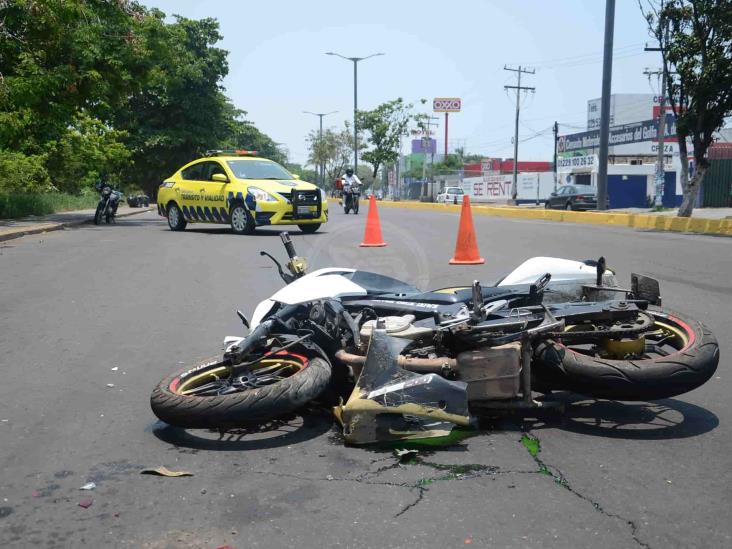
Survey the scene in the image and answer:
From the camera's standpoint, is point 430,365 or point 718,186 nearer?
point 430,365

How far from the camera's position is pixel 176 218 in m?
19.8

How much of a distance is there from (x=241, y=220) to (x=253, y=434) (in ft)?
45.8

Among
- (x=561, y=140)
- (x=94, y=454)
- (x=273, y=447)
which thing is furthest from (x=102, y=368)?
(x=561, y=140)

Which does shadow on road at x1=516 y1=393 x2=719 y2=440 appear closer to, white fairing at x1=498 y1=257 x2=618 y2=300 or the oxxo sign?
white fairing at x1=498 y1=257 x2=618 y2=300

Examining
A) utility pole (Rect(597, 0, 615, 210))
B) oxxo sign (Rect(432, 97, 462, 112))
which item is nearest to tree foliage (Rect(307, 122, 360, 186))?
oxxo sign (Rect(432, 97, 462, 112))

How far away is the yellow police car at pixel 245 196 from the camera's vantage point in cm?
1741

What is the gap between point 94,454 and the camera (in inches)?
148

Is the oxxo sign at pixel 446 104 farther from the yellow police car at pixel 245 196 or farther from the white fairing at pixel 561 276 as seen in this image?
the white fairing at pixel 561 276

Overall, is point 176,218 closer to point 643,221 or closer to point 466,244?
point 466,244

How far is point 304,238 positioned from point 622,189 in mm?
33214

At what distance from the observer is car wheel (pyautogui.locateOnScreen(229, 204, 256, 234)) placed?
1749cm

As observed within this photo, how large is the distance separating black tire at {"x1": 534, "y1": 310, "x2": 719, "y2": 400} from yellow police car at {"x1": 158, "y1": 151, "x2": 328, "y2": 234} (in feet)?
45.1

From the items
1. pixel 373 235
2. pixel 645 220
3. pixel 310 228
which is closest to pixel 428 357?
pixel 373 235

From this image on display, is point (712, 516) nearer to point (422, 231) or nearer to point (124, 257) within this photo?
point (124, 257)
